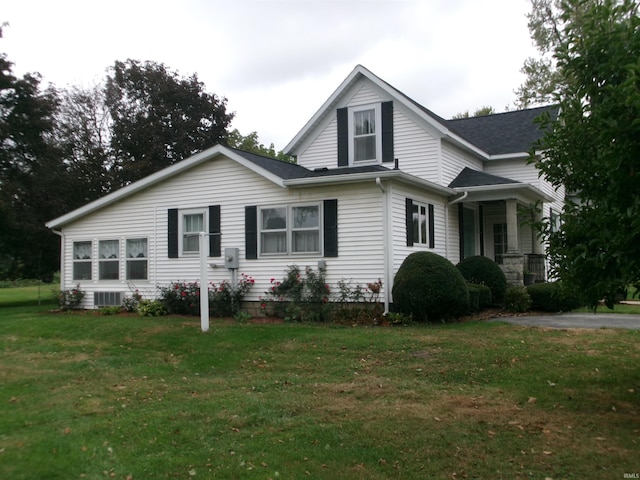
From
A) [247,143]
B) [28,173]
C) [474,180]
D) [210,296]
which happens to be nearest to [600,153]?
[210,296]

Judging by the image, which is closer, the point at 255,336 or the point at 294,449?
the point at 294,449

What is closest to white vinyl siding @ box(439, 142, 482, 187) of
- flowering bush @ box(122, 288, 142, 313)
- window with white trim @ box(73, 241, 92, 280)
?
flowering bush @ box(122, 288, 142, 313)

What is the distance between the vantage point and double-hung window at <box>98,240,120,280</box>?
656 inches

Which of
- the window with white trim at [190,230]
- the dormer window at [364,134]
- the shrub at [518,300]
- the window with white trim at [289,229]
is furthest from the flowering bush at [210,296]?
the shrub at [518,300]

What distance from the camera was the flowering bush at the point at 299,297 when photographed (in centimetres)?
1308

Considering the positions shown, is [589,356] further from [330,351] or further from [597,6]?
[597,6]

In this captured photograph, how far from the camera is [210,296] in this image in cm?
1430

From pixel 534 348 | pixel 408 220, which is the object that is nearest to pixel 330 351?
pixel 534 348

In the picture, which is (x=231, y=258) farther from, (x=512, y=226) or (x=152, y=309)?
(x=512, y=226)

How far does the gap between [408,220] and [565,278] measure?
26.0ft

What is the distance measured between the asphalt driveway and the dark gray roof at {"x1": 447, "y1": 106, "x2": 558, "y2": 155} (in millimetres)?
6991

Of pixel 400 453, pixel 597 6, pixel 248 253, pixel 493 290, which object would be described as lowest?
pixel 400 453

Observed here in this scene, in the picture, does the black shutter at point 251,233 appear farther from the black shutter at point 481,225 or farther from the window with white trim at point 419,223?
the black shutter at point 481,225

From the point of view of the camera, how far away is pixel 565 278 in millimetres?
5863
